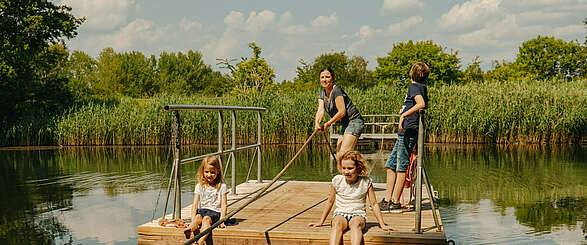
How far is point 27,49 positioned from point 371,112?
58.5 ft

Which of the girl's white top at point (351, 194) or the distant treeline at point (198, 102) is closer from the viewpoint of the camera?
the girl's white top at point (351, 194)

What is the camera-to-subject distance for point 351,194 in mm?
5176

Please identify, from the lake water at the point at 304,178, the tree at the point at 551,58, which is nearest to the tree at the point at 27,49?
the lake water at the point at 304,178

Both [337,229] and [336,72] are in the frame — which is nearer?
[337,229]

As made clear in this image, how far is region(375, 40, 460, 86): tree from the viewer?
54562 millimetres

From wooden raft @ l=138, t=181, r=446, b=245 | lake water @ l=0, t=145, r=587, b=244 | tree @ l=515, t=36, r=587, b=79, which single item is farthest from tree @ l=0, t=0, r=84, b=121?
tree @ l=515, t=36, r=587, b=79

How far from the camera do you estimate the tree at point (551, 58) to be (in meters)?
60.1

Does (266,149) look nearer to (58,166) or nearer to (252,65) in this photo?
(58,166)

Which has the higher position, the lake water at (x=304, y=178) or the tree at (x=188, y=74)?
the tree at (x=188, y=74)

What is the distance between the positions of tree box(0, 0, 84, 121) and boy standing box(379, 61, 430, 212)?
24766 mm

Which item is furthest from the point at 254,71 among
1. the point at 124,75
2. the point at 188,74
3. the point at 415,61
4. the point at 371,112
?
the point at 188,74

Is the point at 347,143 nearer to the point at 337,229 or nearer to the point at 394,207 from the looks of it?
the point at 394,207

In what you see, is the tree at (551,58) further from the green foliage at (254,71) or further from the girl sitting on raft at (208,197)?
the girl sitting on raft at (208,197)

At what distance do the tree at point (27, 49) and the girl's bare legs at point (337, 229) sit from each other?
25.3 m
